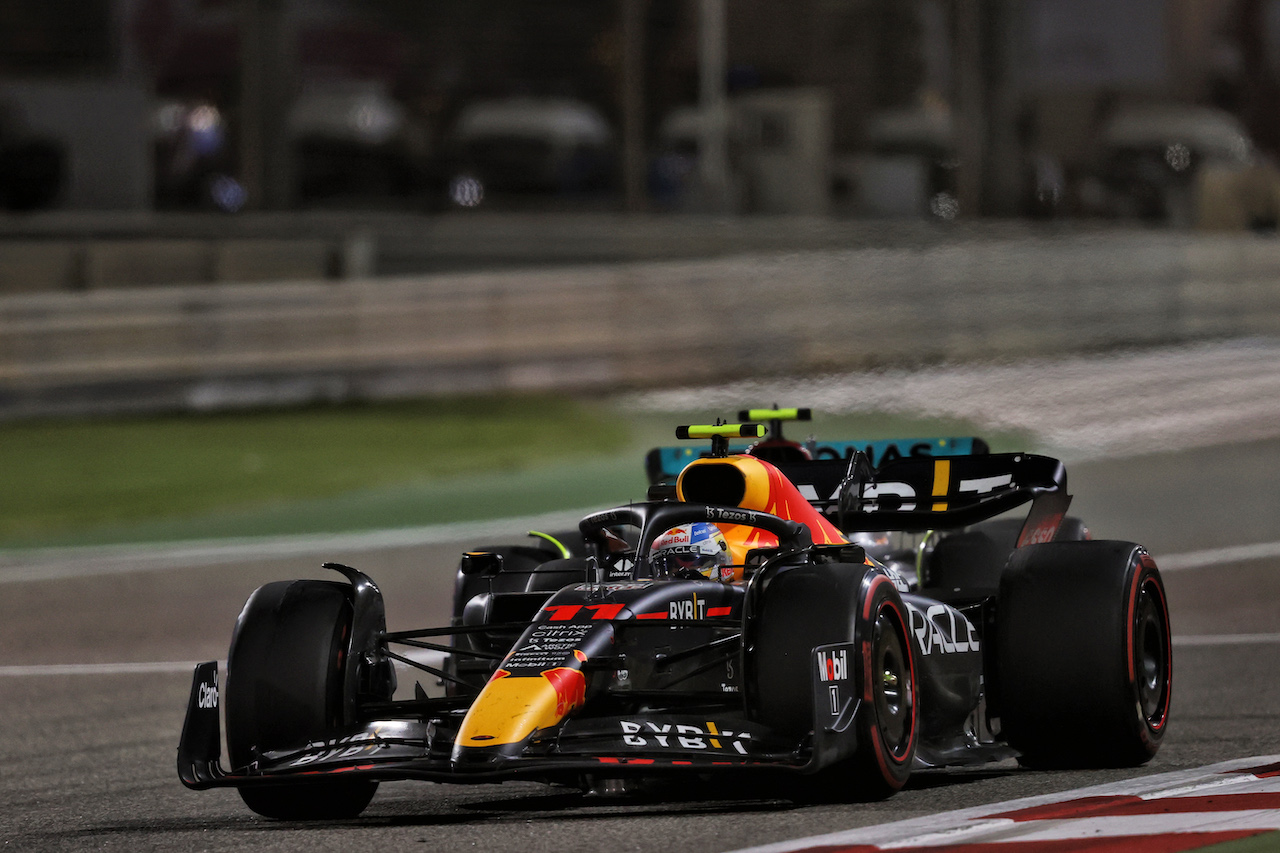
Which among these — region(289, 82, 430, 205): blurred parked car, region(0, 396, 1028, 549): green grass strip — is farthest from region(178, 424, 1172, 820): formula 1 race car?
region(289, 82, 430, 205): blurred parked car

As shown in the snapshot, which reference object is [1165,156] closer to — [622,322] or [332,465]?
[622,322]

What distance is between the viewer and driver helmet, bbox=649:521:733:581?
712 centimetres

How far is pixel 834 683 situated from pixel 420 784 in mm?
2067

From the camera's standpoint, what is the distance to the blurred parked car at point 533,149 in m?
43.1

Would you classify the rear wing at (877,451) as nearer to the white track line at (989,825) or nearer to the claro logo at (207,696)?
the white track line at (989,825)

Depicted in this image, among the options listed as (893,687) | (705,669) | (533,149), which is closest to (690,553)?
(705,669)

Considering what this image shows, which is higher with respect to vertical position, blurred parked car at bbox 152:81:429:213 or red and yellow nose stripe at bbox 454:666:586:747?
blurred parked car at bbox 152:81:429:213

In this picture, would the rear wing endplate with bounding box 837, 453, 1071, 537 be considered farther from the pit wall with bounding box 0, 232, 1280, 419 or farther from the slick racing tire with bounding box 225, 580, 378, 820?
the pit wall with bounding box 0, 232, 1280, 419

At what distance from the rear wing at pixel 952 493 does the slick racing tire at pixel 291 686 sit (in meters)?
2.39

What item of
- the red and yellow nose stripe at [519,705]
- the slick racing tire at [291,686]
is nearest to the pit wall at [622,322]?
the slick racing tire at [291,686]

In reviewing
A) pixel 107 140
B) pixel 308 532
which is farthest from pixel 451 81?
pixel 308 532

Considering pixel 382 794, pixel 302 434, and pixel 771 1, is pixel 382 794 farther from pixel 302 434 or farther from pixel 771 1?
pixel 771 1

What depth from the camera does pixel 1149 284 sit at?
21141 millimetres

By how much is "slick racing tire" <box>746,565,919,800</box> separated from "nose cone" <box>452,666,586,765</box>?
21.6 inches
